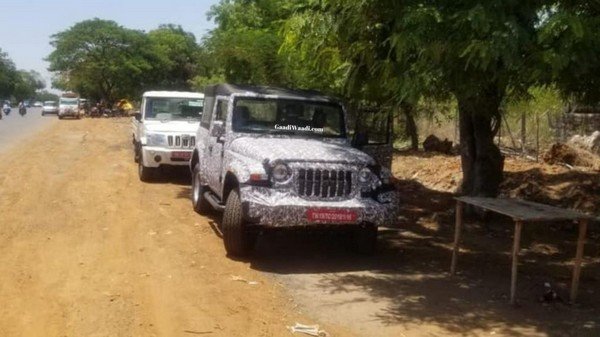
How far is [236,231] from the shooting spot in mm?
7629

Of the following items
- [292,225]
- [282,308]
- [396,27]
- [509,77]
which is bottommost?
[282,308]

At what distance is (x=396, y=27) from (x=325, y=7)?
1484mm

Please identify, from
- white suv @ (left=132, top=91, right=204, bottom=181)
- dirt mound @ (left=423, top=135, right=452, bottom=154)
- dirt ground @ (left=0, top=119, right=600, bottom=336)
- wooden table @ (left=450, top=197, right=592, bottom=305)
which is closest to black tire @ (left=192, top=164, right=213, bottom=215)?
dirt ground @ (left=0, top=119, right=600, bottom=336)

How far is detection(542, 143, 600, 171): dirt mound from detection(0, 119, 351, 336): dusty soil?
9.02 metres

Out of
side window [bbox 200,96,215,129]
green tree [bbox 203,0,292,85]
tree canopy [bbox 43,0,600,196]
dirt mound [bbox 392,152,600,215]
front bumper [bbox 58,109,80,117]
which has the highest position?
green tree [bbox 203,0,292,85]

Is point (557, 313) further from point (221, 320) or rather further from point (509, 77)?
point (221, 320)

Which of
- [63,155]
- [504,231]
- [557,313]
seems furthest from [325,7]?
[63,155]

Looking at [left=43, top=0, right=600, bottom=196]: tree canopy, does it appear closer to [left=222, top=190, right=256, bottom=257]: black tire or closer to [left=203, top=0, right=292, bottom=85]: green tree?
[left=222, top=190, right=256, bottom=257]: black tire

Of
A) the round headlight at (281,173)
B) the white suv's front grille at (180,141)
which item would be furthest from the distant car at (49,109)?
the round headlight at (281,173)

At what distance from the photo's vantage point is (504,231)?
10234 mm

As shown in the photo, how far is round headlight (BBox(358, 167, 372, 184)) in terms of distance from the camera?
765cm

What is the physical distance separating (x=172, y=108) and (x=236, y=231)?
767cm

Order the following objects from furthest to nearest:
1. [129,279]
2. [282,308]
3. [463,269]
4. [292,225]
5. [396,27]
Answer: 1. [463,269]
2. [292,225]
3. [129,279]
4. [282,308]
5. [396,27]

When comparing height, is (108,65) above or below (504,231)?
above
